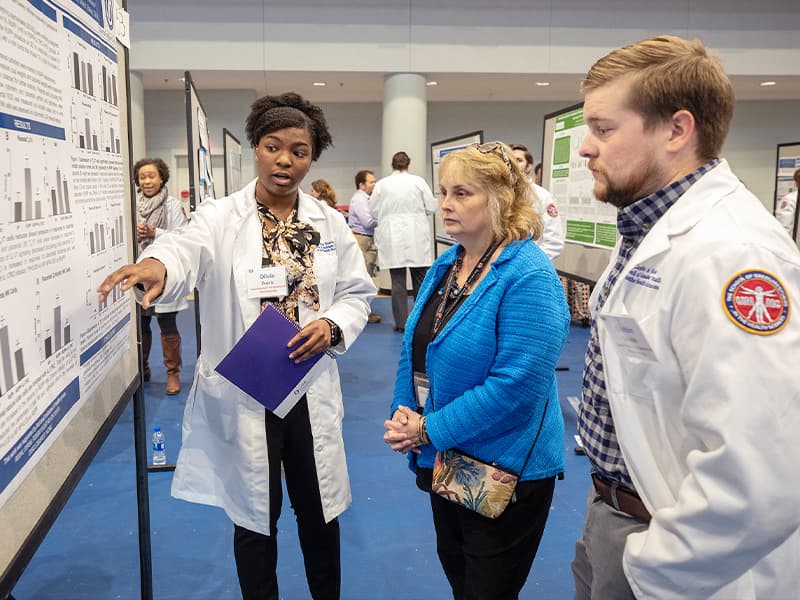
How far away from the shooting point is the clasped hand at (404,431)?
1590 mm

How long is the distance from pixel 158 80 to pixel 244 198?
809cm

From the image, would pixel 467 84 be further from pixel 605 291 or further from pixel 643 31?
pixel 605 291

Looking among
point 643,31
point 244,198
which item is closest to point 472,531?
point 244,198

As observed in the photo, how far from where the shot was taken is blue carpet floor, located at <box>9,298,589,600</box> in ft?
7.55

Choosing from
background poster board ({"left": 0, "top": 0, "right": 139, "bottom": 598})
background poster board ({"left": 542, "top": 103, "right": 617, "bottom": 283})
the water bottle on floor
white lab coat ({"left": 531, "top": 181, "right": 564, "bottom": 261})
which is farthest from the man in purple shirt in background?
background poster board ({"left": 0, "top": 0, "right": 139, "bottom": 598})

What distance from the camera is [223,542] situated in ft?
8.59

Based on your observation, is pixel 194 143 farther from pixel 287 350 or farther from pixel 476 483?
pixel 476 483

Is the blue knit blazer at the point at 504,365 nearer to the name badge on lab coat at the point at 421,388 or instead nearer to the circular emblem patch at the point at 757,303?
the name badge on lab coat at the point at 421,388

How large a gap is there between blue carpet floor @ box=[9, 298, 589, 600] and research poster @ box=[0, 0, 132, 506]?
1260 mm

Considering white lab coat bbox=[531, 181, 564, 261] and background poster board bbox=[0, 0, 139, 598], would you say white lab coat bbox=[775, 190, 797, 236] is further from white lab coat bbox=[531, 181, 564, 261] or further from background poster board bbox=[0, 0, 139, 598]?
background poster board bbox=[0, 0, 139, 598]

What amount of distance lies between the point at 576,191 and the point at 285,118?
2.56 metres

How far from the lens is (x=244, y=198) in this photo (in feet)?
6.22

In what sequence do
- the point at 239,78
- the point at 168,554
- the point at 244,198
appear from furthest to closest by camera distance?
1. the point at 239,78
2. the point at 168,554
3. the point at 244,198

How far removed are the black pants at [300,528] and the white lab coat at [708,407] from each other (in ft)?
3.65
